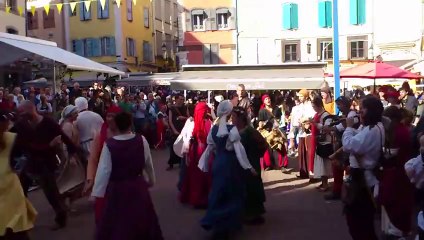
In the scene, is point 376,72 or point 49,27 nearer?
point 376,72

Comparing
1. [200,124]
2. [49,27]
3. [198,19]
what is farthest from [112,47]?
[200,124]

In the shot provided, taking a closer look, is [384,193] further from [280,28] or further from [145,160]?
[280,28]

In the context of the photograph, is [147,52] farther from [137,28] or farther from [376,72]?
[376,72]

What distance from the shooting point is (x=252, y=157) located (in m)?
8.04

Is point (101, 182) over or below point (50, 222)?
over

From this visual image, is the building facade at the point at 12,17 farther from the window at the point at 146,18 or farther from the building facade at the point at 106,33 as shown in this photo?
the window at the point at 146,18

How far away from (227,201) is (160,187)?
14.5 feet

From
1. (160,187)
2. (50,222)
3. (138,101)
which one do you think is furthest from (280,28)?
(50,222)

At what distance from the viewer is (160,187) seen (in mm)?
11477

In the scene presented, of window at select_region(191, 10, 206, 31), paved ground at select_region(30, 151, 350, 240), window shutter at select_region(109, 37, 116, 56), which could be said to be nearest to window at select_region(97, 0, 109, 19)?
window shutter at select_region(109, 37, 116, 56)

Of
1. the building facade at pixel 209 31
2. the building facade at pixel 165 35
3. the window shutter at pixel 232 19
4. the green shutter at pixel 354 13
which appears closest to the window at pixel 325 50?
the green shutter at pixel 354 13

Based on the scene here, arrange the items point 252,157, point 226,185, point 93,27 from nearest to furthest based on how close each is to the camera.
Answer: point 226,185 → point 252,157 → point 93,27

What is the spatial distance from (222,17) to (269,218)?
1535 inches

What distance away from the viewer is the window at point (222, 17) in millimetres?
46250
